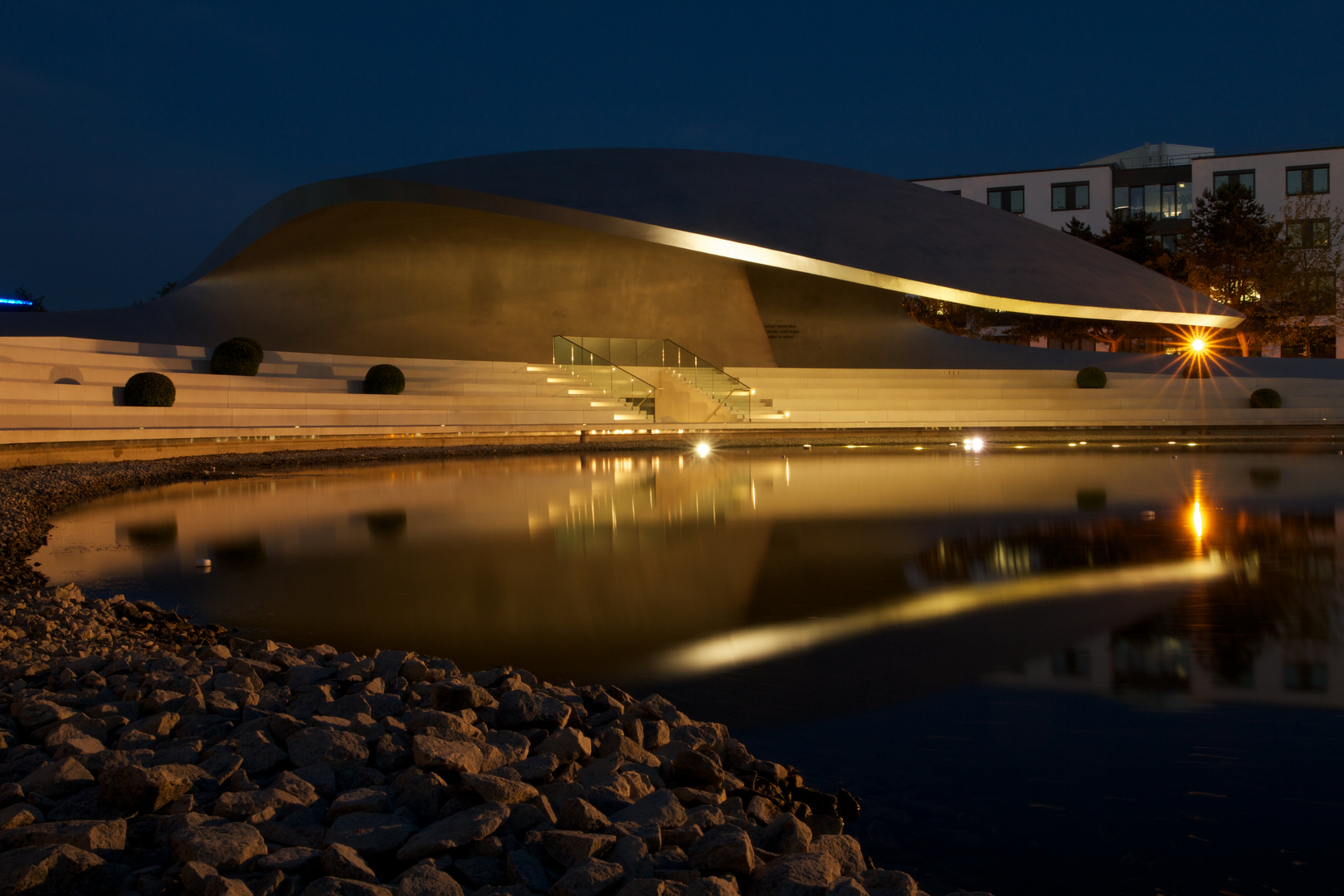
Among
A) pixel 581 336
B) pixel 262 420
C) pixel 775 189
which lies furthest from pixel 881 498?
pixel 581 336

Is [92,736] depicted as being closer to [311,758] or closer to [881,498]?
[311,758]


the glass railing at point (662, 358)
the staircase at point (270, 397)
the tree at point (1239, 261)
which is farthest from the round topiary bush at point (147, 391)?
the tree at point (1239, 261)

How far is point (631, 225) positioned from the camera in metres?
19.1

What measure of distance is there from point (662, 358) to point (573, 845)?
893 inches

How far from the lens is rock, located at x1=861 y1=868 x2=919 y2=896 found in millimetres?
1754

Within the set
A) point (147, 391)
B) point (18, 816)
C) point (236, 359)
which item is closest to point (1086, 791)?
point (18, 816)

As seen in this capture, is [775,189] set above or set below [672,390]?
above

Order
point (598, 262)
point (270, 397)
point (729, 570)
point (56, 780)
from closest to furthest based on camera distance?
point (56, 780) → point (729, 570) → point (270, 397) → point (598, 262)

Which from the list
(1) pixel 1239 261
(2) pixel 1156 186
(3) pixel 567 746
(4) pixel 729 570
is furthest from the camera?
(2) pixel 1156 186

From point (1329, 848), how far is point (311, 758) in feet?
7.42

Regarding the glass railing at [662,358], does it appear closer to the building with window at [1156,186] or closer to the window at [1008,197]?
the building with window at [1156,186]

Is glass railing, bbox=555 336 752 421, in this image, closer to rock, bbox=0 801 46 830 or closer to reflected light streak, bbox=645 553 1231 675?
reflected light streak, bbox=645 553 1231 675

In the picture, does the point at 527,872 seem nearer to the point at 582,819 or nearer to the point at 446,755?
the point at 582,819

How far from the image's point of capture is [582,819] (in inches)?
76.4
